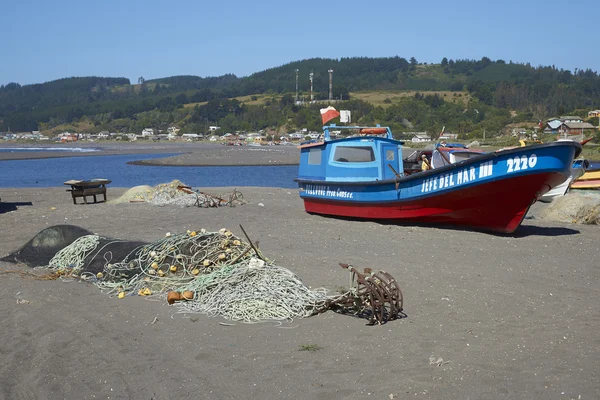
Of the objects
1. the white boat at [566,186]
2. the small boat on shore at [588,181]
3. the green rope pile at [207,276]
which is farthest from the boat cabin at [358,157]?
the small boat on shore at [588,181]

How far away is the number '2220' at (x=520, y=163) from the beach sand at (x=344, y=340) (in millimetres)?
1817

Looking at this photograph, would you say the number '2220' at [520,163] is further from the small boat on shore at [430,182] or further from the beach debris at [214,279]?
the beach debris at [214,279]

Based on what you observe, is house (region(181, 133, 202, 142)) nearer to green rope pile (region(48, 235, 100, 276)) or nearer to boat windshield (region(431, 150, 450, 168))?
boat windshield (region(431, 150, 450, 168))

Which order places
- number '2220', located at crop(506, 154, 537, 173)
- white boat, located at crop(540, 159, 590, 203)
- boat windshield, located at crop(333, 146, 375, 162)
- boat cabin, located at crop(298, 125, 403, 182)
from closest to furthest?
number '2220', located at crop(506, 154, 537, 173), boat cabin, located at crop(298, 125, 403, 182), boat windshield, located at crop(333, 146, 375, 162), white boat, located at crop(540, 159, 590, 203)

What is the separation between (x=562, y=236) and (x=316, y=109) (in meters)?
150

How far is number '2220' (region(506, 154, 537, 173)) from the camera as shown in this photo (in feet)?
42.9

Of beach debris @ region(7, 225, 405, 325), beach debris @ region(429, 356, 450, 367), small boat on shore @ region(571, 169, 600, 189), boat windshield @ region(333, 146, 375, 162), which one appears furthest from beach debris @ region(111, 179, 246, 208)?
beach debris @ region(429, 356, 450, 367)

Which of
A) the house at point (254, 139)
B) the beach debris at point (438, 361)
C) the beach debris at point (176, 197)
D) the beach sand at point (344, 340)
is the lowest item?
the house at point (254, 139)

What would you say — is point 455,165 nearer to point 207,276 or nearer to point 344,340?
point 207,276

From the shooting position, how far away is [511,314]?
813 centimetres

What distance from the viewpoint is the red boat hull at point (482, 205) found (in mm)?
→ 13453

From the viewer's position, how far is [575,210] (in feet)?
55.7

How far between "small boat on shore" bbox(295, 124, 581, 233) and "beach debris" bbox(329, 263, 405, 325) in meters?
6.12

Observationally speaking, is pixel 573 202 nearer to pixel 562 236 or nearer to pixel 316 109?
pixel 562 236
